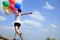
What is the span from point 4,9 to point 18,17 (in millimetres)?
1177

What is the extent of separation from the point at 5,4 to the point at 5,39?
2.50 metres

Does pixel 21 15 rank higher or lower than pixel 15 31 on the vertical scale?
higher

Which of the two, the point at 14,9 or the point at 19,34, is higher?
the point at 14,9

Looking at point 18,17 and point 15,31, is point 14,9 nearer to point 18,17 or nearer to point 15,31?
point 18,17

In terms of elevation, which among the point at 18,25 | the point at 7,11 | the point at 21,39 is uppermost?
the point at 7,11

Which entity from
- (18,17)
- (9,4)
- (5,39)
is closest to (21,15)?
(18,17)

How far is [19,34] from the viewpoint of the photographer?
13.3 m

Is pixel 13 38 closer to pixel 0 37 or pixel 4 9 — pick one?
pixel 0 37

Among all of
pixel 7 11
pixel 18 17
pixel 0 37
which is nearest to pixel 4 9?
pixel 7 11

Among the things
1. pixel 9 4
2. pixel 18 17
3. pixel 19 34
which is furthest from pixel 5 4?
pixel 19 34

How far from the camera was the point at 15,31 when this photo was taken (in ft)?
44.1

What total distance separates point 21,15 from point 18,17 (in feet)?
0.87

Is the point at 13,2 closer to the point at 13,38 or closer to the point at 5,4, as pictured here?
the point at 5,4

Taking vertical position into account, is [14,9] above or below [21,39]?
above
